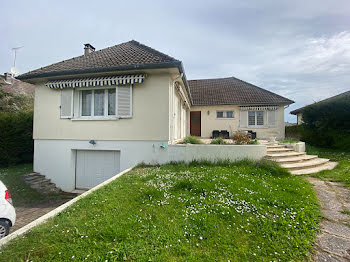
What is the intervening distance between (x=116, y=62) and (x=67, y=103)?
398 centimetres

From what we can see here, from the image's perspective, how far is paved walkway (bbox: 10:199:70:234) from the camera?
5.84 m

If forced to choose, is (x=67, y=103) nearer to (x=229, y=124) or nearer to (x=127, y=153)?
(x=127, y=153)

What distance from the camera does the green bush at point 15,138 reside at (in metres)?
11.5

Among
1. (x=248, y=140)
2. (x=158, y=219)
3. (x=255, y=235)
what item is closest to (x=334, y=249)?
(x=255, y=235)

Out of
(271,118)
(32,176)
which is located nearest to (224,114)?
(271,118)

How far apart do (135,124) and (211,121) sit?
12.2 meters

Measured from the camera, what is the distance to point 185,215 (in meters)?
3.65

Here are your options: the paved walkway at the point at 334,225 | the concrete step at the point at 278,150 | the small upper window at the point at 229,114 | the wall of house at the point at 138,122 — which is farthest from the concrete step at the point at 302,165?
the small upper window at the point at 229,114

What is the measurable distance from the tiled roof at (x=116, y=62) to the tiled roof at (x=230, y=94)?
1046cm

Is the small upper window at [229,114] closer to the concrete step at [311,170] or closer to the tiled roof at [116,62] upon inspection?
the concrete step at [311,170]

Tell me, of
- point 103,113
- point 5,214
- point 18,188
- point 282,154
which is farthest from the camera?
point 103,113

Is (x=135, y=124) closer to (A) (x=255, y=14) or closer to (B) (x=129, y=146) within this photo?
(B) (x=129, y=146)

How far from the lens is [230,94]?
64.6 ft

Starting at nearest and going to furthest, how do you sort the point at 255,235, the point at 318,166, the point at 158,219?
Answer: the point at 255,235 → the point at 158,219 → the point at 318,166
